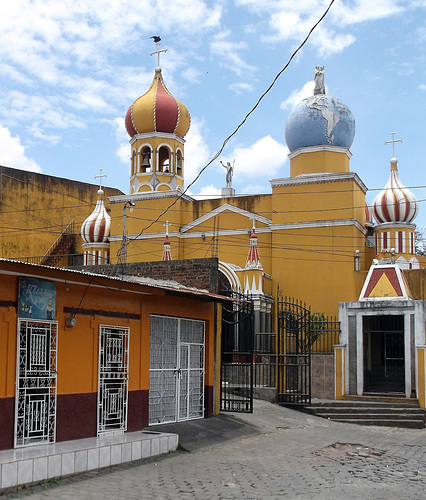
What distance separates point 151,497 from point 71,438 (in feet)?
8.48

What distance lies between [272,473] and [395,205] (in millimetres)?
19941

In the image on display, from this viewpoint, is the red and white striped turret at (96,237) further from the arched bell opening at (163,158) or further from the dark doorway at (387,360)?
the dark doorway at (387,360)

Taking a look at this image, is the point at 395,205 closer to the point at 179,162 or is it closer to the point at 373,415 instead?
the point at 179,162

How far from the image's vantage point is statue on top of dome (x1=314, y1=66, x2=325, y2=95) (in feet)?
93.3

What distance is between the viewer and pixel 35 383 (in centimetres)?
928

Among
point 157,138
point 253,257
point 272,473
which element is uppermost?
point 157,138

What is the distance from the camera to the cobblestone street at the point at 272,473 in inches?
312

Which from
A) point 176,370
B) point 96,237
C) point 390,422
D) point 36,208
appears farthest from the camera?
point 36,208

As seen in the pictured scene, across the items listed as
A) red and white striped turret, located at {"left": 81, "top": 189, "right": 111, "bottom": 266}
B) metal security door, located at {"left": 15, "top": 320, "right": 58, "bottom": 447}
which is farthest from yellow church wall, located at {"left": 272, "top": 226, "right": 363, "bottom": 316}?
metal security door, located at {"left": 15, "top": 320, "right": 58, "bottom": 447}

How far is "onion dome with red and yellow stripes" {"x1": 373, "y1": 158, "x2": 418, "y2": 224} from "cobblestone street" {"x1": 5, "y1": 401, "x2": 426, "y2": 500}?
15281mm

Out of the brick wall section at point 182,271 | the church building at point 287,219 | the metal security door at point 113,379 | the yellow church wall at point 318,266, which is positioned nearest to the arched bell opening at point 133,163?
the church building at point 287,219

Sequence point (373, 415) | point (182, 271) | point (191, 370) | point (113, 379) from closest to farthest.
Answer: point (113, 379)
point (191, 370)
point (182, 271)
point (373, 415)

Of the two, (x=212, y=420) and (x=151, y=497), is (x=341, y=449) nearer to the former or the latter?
(x=212, y=420)

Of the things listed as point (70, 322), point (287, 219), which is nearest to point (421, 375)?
point (287, 219)
